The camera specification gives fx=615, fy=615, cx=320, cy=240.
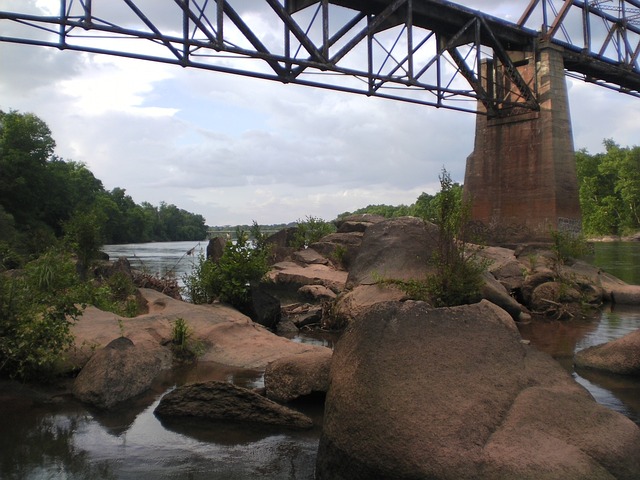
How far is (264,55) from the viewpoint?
15.2 meters

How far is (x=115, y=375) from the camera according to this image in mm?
7359

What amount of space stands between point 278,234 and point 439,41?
9992 mm

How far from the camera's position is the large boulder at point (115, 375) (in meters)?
7.13

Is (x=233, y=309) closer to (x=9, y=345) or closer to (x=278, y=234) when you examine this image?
(x=9, y=345)

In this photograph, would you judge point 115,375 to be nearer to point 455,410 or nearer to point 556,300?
point 455,410

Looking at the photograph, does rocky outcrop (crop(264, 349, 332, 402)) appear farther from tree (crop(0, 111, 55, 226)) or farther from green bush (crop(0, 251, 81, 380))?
tree (crop(0, 111, 55, 226))

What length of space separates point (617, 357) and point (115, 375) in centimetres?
674

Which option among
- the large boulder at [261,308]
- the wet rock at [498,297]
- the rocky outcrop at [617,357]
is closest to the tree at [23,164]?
the large boulder at [261,308]

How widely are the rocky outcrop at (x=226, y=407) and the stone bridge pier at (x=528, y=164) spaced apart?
17980mm

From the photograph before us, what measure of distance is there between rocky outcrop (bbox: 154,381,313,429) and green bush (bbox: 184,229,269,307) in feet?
20.8

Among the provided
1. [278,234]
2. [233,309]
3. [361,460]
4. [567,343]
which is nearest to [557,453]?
[361,460]

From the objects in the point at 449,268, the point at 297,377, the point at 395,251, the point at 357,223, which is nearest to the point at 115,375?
the point at 297,377

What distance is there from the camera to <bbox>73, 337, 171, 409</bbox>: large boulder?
7.13m

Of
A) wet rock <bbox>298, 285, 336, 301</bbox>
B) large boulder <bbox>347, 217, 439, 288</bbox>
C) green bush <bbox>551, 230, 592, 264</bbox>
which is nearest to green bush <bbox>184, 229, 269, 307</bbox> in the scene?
wet rock <bbox>298, 285, 336, 301</bbox>
